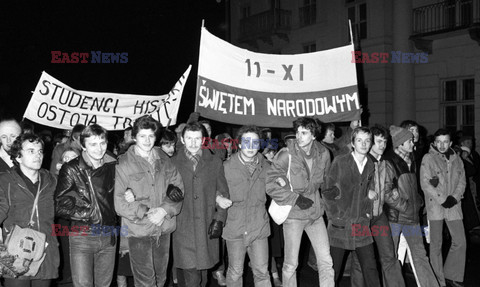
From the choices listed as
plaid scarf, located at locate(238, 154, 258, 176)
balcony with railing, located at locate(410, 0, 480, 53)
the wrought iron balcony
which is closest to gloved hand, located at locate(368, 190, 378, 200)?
plaid scarf, located at locate(238, 154, 258, 176)

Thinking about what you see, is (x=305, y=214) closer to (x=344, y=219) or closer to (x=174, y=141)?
(x=344, y=219)

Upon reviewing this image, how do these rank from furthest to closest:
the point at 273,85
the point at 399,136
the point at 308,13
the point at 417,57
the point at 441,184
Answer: the point at 308,13, the point at 417,57, the point at 273,85, the point at 441,184, the point at 399,136

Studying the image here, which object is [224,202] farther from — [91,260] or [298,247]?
[91,260]

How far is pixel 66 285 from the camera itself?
22.0 ft

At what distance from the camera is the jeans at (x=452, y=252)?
6.56 m

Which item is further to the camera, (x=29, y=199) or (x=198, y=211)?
(x=198, y=211)

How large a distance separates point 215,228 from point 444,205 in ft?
10.2

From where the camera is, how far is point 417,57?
17406mm

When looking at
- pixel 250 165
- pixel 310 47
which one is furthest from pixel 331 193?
pixel 310 47

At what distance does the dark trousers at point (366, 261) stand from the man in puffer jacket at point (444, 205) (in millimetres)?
1398

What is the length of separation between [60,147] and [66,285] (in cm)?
198

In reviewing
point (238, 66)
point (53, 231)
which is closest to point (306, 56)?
point (238, 66)

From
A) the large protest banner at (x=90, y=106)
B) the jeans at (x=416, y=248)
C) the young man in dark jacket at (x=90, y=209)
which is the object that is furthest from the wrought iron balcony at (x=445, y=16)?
the young man in dark jacket at (x=90, y=209)

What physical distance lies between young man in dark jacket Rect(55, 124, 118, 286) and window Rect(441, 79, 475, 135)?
14.4 meters
